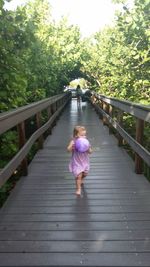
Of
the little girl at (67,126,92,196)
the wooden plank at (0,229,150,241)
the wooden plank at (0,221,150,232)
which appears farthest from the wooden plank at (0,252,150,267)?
the little girl at (67,126,92,196)

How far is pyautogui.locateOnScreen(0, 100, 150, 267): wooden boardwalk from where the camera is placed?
3412mm

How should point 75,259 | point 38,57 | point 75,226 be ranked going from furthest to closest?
point 38,57, point 75,226, point 75,259

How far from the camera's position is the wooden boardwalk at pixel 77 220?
11.2 feet

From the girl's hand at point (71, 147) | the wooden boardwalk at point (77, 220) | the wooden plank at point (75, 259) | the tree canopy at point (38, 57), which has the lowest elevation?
the wooden boardwalk at point (77, 220)

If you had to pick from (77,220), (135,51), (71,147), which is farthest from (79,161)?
(135,51)

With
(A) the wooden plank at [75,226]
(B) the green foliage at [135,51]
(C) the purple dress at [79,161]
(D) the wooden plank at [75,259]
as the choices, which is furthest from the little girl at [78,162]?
(B) the green foliage at [135,51]

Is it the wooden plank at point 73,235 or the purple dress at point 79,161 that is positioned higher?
the purple dress at point 79,161

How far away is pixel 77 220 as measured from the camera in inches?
168

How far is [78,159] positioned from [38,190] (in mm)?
775

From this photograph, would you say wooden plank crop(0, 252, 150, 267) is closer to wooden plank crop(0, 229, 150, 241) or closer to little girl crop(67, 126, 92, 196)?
wooden plank crop(0, 229, 150, 241)

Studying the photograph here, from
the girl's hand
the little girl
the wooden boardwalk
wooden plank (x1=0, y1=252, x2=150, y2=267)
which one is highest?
→ the girl's hand

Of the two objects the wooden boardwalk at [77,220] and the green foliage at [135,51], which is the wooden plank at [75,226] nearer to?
the wooden boardwalk at [77,220]

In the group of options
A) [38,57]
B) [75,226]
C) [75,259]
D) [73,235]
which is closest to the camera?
[75,259]

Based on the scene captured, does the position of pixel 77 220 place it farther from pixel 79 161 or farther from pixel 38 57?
pixel 38 57
